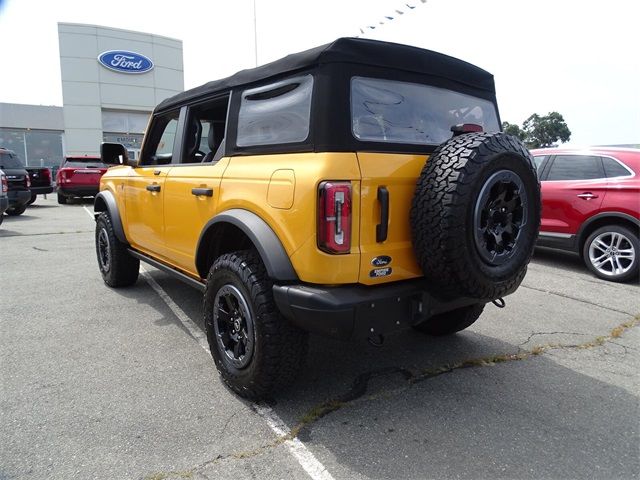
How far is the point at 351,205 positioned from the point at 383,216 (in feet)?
0.69

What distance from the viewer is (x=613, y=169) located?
19.3 feet

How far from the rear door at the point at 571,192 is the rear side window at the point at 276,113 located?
5156 mm

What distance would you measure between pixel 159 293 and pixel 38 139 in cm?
2668

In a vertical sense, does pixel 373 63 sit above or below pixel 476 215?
above

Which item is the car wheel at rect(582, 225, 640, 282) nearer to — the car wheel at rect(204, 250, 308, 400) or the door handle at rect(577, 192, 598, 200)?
the door handle at rect(577, 192, 598, 200)

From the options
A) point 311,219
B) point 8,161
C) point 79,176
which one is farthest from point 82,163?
point 311,219

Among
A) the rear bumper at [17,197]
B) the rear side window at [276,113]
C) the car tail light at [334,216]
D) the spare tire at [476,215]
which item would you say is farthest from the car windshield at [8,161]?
the spare tire at [476,215]

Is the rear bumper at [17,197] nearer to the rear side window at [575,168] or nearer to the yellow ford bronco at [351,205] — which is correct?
the yellow ford bronco at [351,205]

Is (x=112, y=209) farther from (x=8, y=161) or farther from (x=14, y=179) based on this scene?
(x=8, y=161)

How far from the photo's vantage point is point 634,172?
5.67m

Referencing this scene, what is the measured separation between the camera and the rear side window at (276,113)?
8.25 feet

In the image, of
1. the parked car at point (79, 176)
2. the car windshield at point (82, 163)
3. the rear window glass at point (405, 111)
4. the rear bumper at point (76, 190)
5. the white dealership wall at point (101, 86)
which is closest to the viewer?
the rear window glass at point (405, 111)

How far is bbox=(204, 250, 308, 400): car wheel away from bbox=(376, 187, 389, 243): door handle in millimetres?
693

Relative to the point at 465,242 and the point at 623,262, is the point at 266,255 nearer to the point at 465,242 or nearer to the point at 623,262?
the point at 465,242
